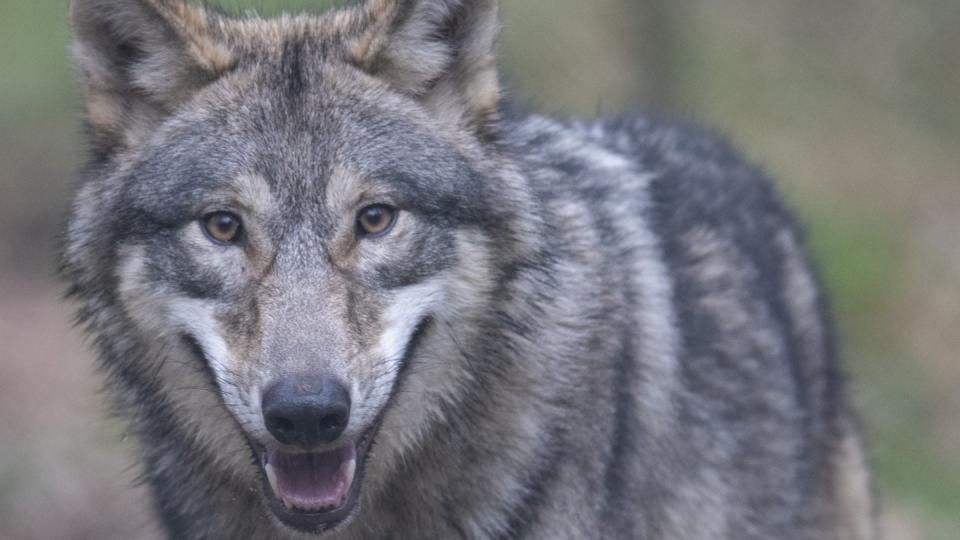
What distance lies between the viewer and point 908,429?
A: 10531mm

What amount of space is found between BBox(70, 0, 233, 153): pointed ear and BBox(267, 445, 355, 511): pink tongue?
1.14 m

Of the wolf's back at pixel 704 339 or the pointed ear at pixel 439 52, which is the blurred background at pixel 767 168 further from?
the pointed ear at pixel 439 52

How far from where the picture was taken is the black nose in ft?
12.1

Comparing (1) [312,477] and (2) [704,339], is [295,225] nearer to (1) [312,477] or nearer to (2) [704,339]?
(1) [312,477]

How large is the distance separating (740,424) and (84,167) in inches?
98.2

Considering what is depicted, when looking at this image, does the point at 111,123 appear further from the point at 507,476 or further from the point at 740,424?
the point at 740,424

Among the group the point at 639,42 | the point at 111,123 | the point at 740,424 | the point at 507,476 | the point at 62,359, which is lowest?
the point at 62,359

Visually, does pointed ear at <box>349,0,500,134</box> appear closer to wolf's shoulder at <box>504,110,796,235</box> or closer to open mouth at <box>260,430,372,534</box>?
wolf's shoulder at <box>504,110,796,235</box>

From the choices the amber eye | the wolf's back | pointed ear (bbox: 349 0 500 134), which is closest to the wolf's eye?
the amber eye

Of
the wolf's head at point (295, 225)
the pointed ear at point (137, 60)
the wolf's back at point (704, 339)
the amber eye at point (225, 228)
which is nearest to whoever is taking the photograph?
the wolf's head at point (295, 225)

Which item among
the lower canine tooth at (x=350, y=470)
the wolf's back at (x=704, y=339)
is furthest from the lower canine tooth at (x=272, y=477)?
the wolf's back at (x=704, y=339)

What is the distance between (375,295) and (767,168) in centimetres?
558

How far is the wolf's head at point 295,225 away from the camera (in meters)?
3.93

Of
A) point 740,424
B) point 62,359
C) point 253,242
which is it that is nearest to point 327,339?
point 253,242
